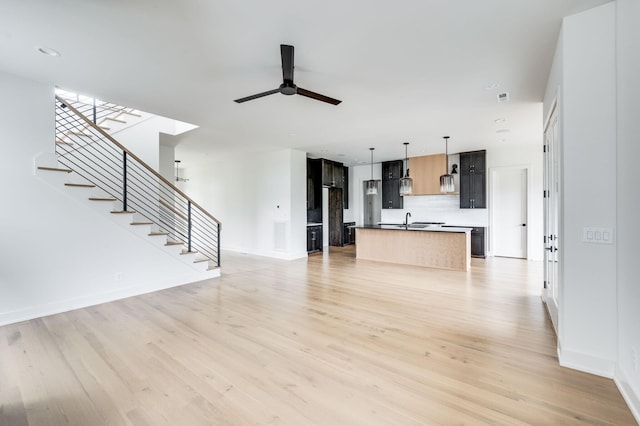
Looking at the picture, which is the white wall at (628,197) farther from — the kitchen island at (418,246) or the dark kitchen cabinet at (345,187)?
the dark kitchen cabinet at (345,187)

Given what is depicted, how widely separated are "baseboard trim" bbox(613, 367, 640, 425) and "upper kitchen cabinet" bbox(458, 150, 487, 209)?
600 cm

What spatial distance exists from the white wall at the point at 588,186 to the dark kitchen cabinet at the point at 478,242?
5556mm

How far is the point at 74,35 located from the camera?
2.54m

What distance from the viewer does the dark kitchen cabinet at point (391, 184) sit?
888cm

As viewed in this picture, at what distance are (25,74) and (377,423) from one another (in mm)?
4977

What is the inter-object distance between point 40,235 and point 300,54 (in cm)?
376

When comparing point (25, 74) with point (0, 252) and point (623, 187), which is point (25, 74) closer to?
point (0, 252)

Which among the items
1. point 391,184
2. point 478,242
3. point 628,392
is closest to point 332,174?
point 391,184

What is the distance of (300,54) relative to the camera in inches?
112

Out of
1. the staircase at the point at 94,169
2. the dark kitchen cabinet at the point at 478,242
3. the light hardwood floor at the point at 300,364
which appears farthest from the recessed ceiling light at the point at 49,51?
the dark kitchen cabinet at the point at 478,242

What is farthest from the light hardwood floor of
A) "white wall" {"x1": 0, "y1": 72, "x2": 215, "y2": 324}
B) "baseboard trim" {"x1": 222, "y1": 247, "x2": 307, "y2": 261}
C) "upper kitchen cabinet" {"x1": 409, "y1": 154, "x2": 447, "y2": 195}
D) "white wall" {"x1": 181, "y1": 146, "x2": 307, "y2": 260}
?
"upper kitchen cabinet" {"x1": 409, "y1": 154, "x2": 447, "y2": 195}

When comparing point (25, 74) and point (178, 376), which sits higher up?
point (25, 74)

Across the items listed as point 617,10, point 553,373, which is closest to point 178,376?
point 553,373

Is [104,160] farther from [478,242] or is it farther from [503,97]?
[478,242]
